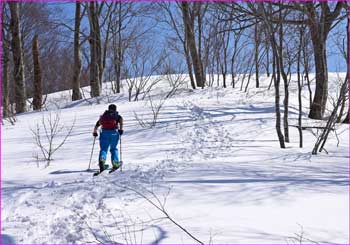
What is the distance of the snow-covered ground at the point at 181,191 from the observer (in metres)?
3.48

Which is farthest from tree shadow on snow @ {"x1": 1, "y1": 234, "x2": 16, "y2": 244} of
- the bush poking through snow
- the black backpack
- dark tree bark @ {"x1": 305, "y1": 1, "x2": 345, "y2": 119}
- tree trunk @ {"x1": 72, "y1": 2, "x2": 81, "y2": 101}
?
tree trunk @ {"x1": 72, "y1": 2, "x2": 81, "y2": 101}

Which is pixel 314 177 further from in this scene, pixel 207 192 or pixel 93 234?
pixel 93 234

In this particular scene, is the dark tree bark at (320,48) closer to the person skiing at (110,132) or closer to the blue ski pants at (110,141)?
the person skiing at (110,132)

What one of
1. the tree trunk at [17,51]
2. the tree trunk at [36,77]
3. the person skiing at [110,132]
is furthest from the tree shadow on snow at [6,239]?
the tree trunk at [36,77]

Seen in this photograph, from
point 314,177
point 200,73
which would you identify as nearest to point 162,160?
point 314,177

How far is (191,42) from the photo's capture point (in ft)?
65.8

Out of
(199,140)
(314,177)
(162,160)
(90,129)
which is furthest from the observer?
(90,129)

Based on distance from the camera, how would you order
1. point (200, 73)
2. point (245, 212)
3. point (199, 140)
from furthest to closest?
point (200, 73) < point (199, 140) < point (245, 212)

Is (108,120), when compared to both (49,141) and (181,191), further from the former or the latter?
(181,191)

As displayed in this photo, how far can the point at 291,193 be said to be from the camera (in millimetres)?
4430

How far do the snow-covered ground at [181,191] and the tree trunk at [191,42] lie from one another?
11.1m

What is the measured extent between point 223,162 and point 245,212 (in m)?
2.72

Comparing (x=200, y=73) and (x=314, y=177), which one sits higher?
(x=200, y=73)

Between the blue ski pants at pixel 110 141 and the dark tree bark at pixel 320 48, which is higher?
the dark tree bark at pixel 320 48
